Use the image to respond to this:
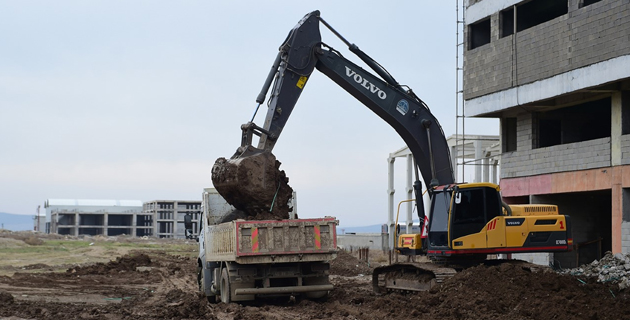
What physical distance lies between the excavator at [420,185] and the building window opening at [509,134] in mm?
12476

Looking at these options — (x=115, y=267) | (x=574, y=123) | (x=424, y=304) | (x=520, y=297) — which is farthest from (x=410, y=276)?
(x=115, y=267)

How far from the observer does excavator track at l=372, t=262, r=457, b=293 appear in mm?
16902

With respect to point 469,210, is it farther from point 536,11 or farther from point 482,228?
point 536,11

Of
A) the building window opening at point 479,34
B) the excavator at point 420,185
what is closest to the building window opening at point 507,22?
the building window opening at point 479,34

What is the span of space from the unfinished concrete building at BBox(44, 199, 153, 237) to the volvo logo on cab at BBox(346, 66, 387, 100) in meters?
126

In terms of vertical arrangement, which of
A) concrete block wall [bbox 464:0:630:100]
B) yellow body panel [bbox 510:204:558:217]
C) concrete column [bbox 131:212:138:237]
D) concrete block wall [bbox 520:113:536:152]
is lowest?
concrete column [bbox 131:212:138:237]

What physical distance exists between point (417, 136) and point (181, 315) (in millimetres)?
7040

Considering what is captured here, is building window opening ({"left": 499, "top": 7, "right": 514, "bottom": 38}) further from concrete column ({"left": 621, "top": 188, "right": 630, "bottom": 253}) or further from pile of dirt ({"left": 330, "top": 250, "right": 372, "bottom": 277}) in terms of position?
pile of dirt ({"left": 330, "top": 250, "right": 372, "bottom": 277})

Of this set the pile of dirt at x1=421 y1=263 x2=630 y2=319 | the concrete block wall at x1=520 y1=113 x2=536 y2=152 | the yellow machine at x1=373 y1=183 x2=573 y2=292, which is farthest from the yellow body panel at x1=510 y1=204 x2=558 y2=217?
the concrete block wall at x1=520 y1=113 x2=536 y2=152

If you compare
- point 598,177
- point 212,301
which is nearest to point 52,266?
point 212,301

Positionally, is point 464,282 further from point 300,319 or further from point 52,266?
point 52,266

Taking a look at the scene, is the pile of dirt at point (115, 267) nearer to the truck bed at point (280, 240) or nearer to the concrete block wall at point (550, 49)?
the concrete block wall at point (550, 49)

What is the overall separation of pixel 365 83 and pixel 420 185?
2.80 meters

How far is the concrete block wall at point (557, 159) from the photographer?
80.7ft
